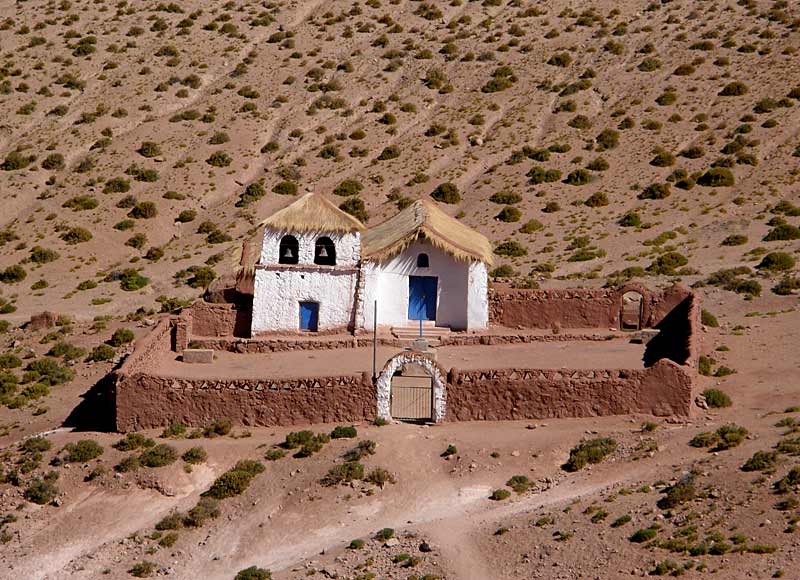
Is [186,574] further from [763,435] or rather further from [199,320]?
[199,320]

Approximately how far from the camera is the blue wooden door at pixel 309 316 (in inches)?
1651

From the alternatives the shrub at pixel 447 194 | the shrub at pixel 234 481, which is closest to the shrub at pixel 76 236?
the shrub at pixel 447 194

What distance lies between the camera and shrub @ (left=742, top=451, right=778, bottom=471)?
86.4 ft

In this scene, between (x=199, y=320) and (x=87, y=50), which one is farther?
(x=87, y=50)

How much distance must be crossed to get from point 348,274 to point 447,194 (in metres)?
Answer: 23.7

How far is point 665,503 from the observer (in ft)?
84.4

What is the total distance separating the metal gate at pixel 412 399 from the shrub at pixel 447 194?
100 ft

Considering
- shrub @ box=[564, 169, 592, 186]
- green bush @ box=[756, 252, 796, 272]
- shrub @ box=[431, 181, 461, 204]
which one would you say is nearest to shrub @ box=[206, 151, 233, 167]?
shrub @ box=[431, 181, 461, 204]

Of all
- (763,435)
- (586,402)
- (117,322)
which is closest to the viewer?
(763,435)

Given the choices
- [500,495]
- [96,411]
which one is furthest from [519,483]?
[96,411]

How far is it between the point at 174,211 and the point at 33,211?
24.0 feet

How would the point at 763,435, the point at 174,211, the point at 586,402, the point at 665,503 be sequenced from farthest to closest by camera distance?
the point at 174,211 → the point at 586,402 → the point at 763,435 → the point at 665,503

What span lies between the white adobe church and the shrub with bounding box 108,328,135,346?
15.6 ft

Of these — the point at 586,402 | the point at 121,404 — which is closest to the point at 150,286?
the point at 121,404
